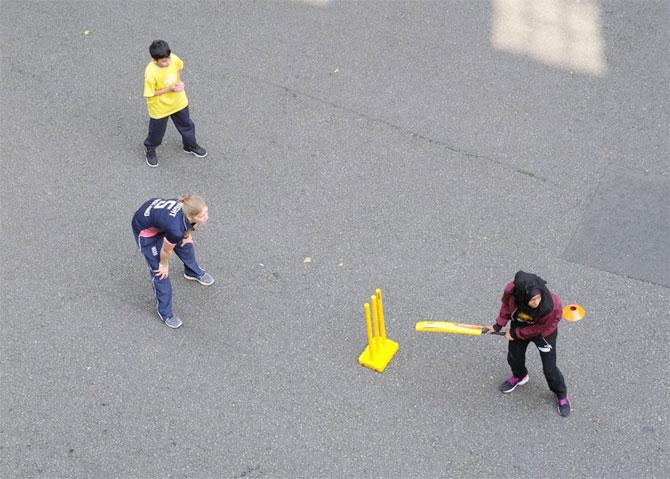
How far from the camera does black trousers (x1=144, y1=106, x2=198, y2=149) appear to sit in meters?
8.62

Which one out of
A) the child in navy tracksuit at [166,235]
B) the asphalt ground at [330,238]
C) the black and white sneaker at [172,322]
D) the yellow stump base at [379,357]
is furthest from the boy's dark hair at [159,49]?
the yellow stump base at [379,357]

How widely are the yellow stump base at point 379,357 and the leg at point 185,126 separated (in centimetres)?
299

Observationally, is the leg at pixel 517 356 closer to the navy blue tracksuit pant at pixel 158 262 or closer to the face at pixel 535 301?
the face at pixel 535 301

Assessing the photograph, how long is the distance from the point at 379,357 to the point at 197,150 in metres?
3.13

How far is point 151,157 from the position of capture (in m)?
8.93

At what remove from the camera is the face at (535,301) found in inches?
238

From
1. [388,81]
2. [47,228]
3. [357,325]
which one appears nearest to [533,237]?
[357,325]

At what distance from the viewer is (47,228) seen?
328 inches

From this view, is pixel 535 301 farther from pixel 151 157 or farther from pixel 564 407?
pixel 151 157

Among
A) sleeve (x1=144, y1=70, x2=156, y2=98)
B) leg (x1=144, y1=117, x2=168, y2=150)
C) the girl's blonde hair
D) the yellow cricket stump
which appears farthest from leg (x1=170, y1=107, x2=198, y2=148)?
the yellow cricket stump

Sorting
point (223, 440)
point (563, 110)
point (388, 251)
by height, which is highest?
point (563, 110)

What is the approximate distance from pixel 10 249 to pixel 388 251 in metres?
3.41

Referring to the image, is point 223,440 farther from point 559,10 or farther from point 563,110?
point 559,10

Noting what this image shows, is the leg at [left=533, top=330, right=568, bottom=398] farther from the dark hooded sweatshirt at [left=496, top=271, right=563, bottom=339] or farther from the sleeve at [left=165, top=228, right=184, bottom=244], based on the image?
the sleeve at [left=165, top=228, right=184, bottom=244]
